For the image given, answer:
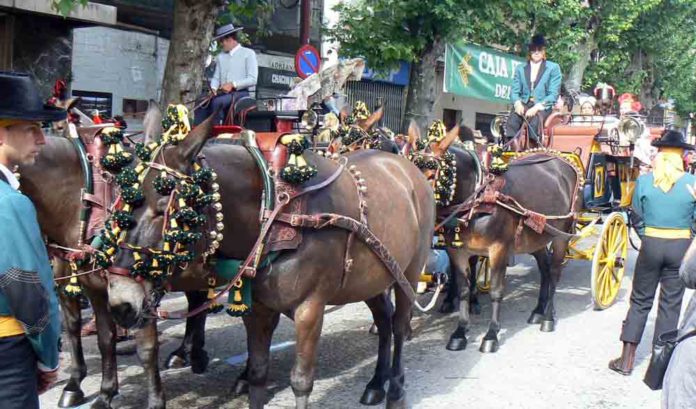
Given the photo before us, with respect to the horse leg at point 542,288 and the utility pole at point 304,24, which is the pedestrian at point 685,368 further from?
the utility pole at point 304,24

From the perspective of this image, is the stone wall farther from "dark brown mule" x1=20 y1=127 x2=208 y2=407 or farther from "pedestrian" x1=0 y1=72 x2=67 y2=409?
"pedestrian" x1=0 y1=72 x2=67 y2=409

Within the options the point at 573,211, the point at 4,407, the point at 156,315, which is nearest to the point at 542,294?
the point at 573,211

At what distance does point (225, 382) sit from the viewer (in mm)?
5852

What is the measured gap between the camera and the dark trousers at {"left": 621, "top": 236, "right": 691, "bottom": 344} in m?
5.99

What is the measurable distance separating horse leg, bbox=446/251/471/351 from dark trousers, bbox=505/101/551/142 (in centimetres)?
240

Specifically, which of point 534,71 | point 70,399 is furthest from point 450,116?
point 70,399

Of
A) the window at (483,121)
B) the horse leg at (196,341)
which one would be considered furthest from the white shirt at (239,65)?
the window at (483,121)

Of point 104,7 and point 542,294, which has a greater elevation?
point 104,7

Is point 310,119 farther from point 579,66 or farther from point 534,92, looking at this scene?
point 579,66

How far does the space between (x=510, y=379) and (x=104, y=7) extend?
25.2 feet

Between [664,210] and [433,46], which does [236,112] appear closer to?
[664,210]

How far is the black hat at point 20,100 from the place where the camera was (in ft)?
9.00

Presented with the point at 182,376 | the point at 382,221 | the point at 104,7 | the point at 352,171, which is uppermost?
the point at 104,7

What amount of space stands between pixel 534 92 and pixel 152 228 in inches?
257
